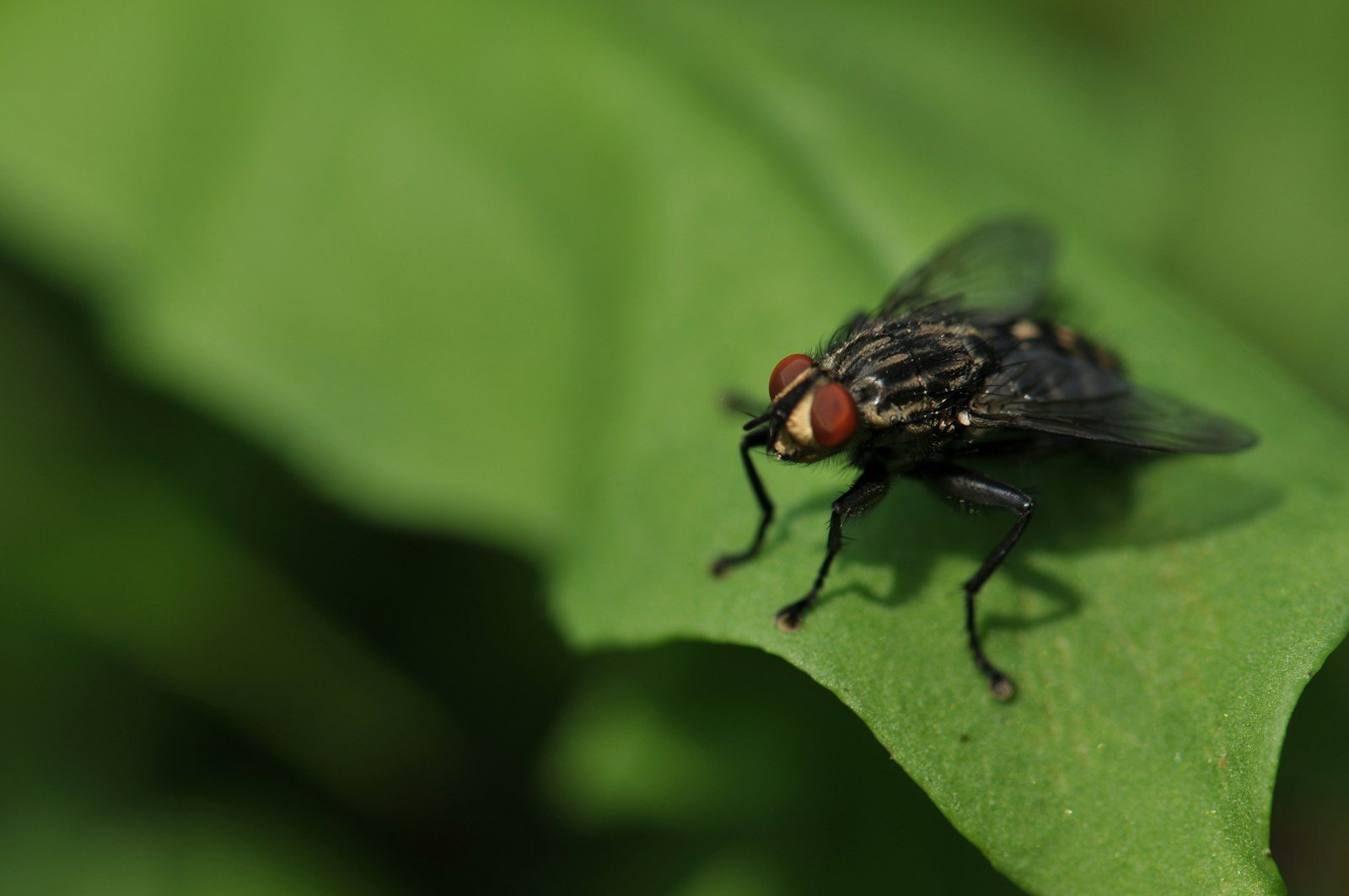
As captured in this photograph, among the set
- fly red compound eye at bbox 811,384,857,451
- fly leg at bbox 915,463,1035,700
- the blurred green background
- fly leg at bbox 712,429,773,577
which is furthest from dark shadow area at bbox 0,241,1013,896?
fly red compound eye at bbox 811,384,857,451

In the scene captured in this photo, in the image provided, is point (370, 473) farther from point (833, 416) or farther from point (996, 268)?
point (996, 268)

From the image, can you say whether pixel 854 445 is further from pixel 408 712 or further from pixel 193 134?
pixel 193 134

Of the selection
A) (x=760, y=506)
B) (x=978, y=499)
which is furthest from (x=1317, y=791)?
(x=760, y=506)

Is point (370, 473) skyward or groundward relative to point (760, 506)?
groundward

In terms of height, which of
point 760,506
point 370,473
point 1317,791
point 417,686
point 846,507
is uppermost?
point 846,507

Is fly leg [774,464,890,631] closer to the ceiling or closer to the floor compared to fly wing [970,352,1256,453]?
closer to the floor

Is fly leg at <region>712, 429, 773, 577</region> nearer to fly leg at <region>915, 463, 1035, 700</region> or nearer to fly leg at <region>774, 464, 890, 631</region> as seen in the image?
fly leg at <region>774, 464, 890, 631</region>

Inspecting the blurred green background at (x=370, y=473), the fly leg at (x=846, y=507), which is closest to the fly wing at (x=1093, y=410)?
the fly leg at (x=846, y=507)
